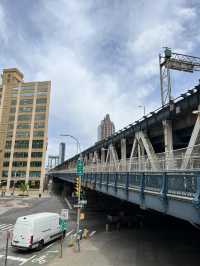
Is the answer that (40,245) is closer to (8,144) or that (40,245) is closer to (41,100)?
(41,100)

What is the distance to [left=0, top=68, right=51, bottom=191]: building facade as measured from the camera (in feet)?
343

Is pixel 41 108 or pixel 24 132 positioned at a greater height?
pixel 41 108

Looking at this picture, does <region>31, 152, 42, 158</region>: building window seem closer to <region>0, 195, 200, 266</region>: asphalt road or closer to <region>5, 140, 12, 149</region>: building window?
<region>5, 140, 12, 149</region>: building window

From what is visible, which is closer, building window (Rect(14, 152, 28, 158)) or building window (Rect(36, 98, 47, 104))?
building window (Rect(14, 152, 28, 158))

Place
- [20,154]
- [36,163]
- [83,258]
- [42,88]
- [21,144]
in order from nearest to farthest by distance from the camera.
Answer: [83,258] → [36,163] → [20,154] → [21,144] → [42,88]

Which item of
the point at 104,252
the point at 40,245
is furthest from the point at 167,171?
the point at 40,245

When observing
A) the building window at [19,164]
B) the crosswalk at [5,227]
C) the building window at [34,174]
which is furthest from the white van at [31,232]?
the building window at [19,164]

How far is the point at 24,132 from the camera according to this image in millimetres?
110625

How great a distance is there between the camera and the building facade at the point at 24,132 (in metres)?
104

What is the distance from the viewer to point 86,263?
18.0 m

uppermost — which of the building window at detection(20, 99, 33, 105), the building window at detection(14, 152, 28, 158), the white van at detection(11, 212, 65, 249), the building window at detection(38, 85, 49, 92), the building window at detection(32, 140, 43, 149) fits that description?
the building window at detection(38, 85, 49, 92)

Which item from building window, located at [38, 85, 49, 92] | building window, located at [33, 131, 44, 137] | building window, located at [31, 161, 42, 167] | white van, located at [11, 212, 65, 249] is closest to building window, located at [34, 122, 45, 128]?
building window, located at [33, 131, 44, 137]

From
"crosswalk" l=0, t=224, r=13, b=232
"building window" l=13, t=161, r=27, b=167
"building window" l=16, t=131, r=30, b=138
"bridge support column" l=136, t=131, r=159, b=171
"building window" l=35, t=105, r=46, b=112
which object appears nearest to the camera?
"bridge support column" l=136, t=131, r=159, b=171

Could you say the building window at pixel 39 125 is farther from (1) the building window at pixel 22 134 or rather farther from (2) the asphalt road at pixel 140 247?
(2) the asphalt road at pixel 140 247
